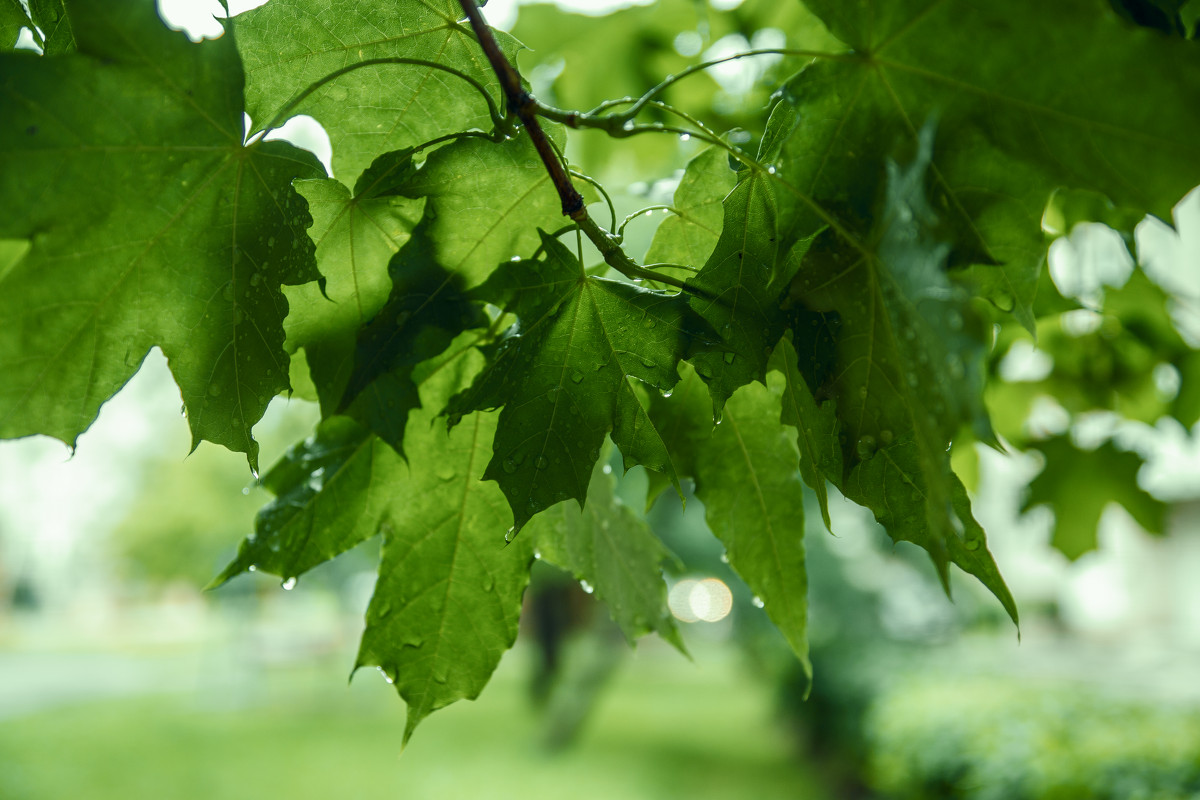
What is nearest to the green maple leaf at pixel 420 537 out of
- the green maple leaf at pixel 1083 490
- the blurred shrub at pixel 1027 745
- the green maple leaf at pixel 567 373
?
the green maple leaf at pixel 567 373

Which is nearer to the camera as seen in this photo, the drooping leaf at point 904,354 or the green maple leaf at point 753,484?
the drooping leaf at point 904,354

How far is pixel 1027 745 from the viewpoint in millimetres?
3928

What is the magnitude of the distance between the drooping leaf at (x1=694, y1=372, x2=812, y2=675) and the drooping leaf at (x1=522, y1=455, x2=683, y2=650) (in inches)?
3.1

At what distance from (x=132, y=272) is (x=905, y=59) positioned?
1.62 feet

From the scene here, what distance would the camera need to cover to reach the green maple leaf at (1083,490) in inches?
62.1

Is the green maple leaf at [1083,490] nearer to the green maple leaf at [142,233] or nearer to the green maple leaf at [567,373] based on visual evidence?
the green maple leaf at [567,373]

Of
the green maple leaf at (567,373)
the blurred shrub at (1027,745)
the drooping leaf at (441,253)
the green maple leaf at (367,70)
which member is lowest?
the blurred shrub at (1027,745)

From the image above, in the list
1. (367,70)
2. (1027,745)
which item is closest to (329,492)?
(367,70)

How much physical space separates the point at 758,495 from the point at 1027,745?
13.2 feet

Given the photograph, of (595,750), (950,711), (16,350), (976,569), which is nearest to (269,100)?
(16,350)

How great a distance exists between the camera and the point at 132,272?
0.55 meters

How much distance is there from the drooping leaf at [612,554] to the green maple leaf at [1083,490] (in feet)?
3.50

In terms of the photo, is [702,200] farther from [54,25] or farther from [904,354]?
[54,25]

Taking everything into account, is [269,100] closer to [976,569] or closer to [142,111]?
[142,111]
